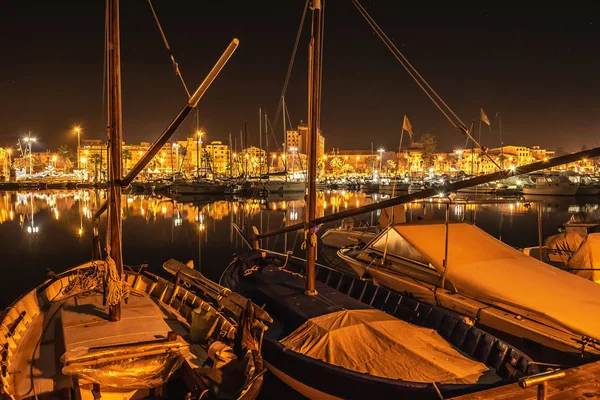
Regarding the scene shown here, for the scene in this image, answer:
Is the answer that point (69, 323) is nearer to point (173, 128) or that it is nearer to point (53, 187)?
point (173, 128)

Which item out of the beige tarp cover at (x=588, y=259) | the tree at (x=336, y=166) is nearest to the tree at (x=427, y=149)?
the tree at (x=336, y=166)

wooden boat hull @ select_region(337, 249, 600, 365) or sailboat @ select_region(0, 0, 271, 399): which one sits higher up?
sailboat @ select_region(0, 0, 271, 399)

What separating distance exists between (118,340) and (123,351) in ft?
2.28

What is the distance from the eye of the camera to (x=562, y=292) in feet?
31.5

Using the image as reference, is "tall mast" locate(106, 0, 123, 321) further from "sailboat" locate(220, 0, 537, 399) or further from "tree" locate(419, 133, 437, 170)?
"tree" locate(419, 133, 437, 170)

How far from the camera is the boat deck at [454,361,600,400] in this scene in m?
5.48

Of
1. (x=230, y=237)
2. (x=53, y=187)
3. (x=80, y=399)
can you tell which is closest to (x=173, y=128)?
(x=80, y=399)

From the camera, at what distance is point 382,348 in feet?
24.7

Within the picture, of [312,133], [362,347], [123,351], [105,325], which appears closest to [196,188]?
[312,133]

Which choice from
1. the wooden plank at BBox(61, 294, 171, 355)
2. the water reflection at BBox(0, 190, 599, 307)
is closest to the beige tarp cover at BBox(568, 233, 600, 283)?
the water reflection at BBox(0, 190, 599, 307)

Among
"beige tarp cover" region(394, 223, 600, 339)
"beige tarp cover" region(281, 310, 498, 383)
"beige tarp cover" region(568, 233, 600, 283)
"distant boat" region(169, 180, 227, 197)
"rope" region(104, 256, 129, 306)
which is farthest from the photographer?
"distant boat" region(169, 180, 227, 197)

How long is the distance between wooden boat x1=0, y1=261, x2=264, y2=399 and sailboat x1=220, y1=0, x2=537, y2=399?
112 cm

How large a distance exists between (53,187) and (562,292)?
115 meters

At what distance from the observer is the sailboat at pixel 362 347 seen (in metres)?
6.76
